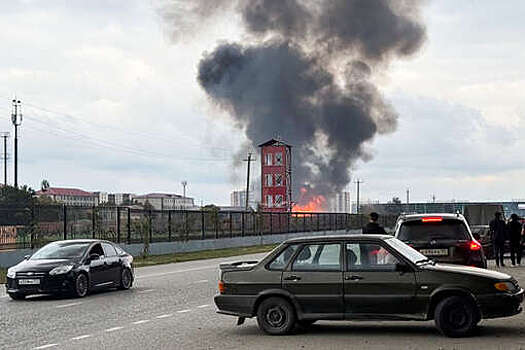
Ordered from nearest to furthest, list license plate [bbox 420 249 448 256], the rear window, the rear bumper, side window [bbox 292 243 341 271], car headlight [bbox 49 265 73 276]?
side window [bbox 292 243 341 271] → the rear bumper → license plate [bbox 420 249 448 256] → the rear window → car headlight [bbox 49 265 73 276]

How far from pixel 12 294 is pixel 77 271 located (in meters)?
1.52

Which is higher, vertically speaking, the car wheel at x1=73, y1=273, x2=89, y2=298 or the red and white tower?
the red and white tower

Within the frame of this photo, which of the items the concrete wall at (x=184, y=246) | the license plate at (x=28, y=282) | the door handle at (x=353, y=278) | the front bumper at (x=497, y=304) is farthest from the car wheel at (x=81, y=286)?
the concrete wall at (x=184, y=246)

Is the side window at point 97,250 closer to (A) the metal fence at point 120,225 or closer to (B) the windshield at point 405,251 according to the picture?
(B) the windshield at point 405,251

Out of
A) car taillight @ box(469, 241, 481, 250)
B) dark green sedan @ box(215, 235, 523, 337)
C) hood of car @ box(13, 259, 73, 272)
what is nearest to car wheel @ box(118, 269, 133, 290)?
hood of car @ box(13, 259, 73, 272)

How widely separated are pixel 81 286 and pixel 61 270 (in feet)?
2.26

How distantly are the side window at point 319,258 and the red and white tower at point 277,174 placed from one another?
311 ft

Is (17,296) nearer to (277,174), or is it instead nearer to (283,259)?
(283,259)

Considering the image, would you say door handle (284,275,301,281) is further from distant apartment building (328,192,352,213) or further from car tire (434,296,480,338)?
distant apartment building (328,192,352,213)

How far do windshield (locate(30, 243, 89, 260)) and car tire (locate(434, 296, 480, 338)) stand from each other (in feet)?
38.3

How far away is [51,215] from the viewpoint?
4075 cm

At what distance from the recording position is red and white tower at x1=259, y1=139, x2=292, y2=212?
108500 mm

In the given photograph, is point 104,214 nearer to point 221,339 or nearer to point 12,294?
point 12,294

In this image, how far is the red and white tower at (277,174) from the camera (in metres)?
108
